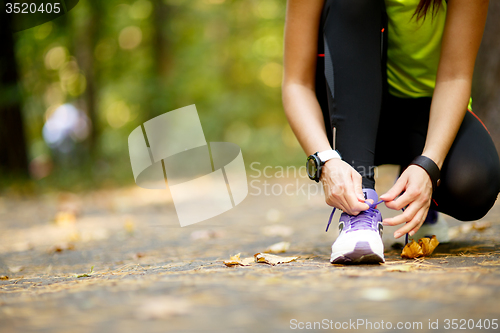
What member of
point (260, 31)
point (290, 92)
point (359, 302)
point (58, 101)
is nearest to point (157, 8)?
point (260, 31)

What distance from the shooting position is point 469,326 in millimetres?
638

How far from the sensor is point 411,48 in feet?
4.81

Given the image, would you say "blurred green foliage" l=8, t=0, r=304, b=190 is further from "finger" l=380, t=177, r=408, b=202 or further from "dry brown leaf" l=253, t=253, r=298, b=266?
"finger" l=380, t=177, r=408, b=202

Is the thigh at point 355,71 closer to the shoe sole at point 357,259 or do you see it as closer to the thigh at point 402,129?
the thigh at point 402,129

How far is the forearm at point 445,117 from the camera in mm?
1219

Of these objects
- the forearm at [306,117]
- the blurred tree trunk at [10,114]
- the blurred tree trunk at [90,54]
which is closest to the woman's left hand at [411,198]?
the forearm at [306,117]

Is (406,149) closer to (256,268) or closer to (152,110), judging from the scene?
(256,268)

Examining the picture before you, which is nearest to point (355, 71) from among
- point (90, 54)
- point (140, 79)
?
point (140, 79)

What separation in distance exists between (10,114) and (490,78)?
5.99m

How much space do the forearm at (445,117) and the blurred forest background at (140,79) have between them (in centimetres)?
212

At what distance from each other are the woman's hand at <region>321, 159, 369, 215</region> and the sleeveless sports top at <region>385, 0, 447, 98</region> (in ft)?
1.87

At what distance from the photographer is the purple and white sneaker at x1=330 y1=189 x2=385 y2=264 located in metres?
1.07

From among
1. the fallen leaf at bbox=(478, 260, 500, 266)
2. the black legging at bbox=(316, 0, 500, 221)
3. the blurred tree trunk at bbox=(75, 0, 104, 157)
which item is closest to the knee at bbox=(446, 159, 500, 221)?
the black legging at bbox=(316, 0, 500, 221)

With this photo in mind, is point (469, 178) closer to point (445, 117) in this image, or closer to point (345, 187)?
point (445, 117)
